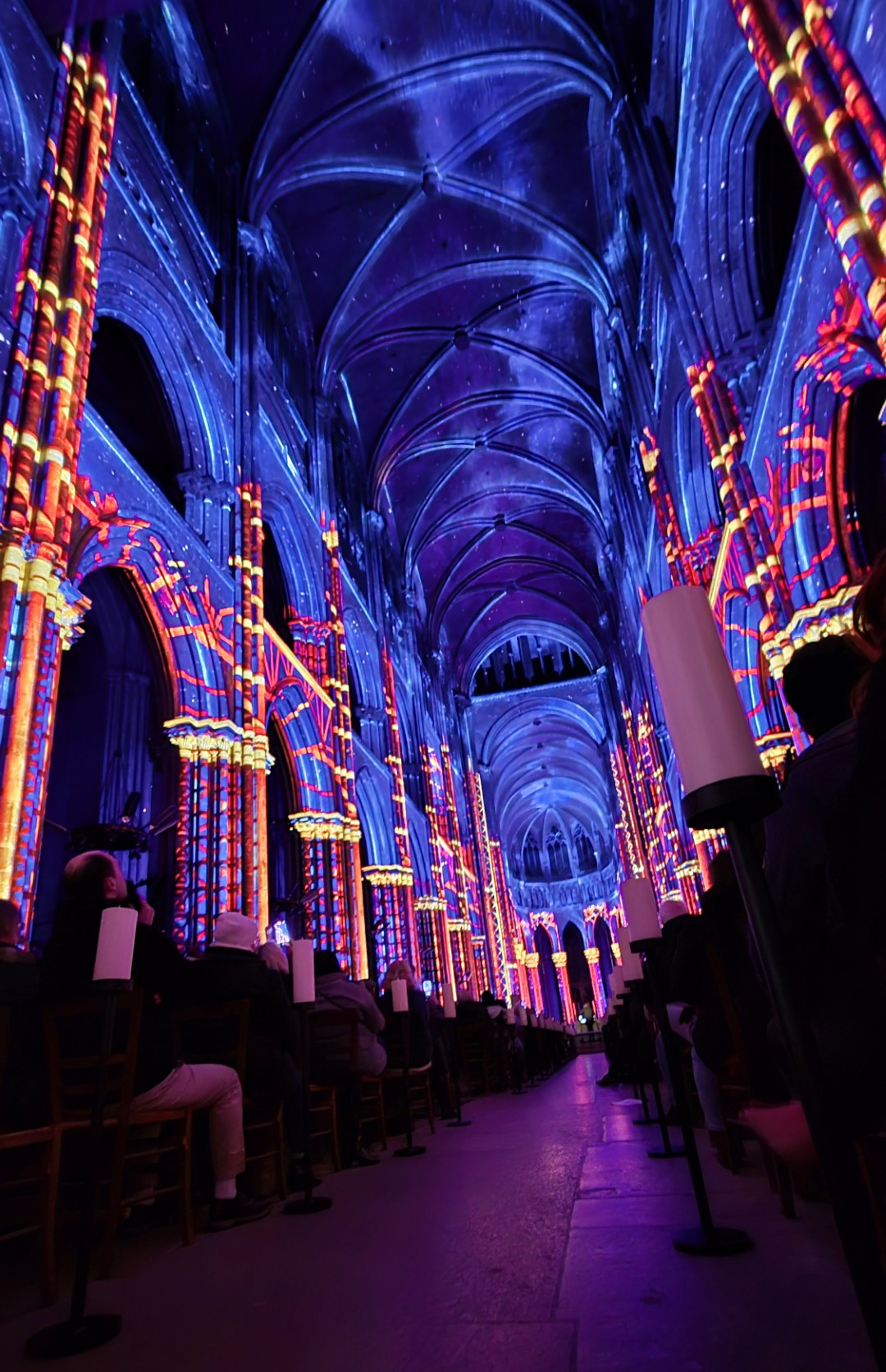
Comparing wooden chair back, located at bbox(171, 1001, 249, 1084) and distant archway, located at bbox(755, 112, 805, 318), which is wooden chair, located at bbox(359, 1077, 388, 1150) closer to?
wooden chair back, located at bbox(171, 1001, 249, 1084)

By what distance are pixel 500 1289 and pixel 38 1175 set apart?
5.32 feet

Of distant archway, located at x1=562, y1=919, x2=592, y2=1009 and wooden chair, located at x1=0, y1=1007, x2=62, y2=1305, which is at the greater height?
distant archway, located at x1=562, y1=919, x2=592, y2=1009

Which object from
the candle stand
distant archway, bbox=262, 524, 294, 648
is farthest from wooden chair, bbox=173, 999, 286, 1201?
distant archway, bbox=262, 524, 294, 648

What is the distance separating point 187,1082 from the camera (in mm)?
2730

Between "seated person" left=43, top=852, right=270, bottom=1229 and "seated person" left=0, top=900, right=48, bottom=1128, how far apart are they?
3.2 inches

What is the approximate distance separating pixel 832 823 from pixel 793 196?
30.0 feet

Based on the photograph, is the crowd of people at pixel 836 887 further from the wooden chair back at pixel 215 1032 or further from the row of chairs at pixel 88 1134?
the wooden chair back at pixel 215 1032

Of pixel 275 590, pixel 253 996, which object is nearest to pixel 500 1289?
pixel 253 996

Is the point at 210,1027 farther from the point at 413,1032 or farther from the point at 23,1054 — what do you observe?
the point at 413,1032

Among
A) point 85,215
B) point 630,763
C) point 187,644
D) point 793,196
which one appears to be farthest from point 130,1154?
point 630,763

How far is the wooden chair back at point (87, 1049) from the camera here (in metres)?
2.41

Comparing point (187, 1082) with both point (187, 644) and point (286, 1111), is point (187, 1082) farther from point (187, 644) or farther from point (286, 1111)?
point (187, 644)

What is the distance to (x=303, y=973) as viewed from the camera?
317cm

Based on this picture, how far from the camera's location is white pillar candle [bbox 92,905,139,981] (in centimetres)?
205
